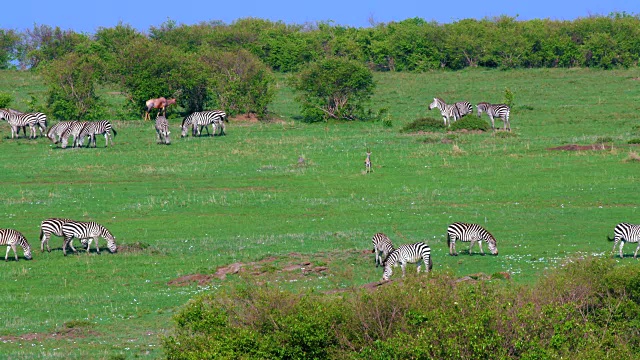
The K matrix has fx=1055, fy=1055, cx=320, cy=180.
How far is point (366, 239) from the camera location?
957 inches

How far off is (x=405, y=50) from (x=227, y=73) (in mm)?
22944

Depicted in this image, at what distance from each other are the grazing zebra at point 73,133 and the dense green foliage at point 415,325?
2657 cm

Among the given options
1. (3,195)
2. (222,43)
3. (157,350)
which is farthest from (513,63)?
(157,350)

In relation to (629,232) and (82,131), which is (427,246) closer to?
(629,232)

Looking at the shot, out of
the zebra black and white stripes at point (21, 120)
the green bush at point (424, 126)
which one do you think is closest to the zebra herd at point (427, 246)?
the green bush at point (424, 126)

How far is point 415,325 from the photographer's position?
12859 mm

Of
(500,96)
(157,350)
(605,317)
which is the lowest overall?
(157,350)

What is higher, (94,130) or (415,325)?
(94,130)

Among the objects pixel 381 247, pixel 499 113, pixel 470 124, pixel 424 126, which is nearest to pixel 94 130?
pixel 424 126

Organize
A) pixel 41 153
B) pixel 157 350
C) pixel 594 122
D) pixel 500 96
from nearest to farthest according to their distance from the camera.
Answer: pixel 157 350, pixel 41 153, pixel 594 122, pixel 500 96

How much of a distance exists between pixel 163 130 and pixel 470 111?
1357cm

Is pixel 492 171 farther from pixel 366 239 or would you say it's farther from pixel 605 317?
pixel 605 317

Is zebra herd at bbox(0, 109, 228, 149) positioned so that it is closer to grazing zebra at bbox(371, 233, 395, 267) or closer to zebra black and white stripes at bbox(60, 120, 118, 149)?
zebra black and white stripes at bbox(60, 120, 118, 149)

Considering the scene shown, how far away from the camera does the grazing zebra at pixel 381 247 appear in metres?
20.8
